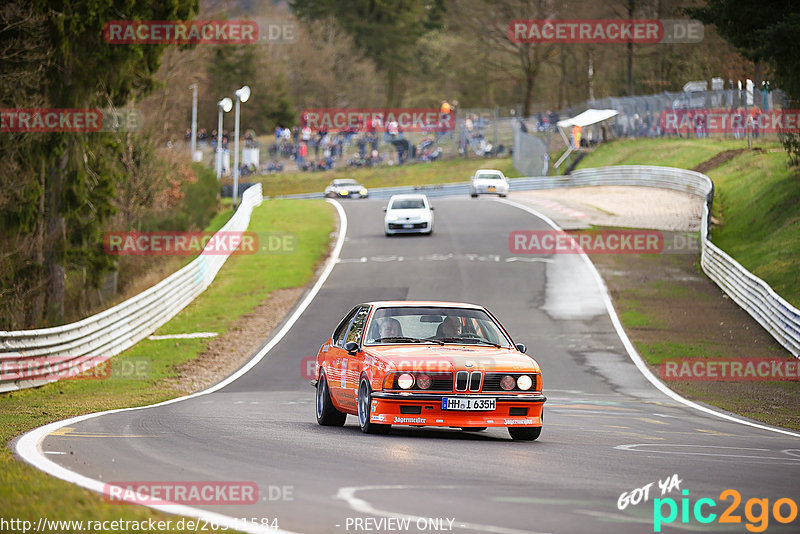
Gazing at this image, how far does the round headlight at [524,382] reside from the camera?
11.0 m

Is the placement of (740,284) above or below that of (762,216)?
below

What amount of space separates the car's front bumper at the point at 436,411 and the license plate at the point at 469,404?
1.2 inches

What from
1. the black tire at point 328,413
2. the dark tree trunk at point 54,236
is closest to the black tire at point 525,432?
the black tire at point 328,413

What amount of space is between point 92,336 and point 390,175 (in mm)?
63593

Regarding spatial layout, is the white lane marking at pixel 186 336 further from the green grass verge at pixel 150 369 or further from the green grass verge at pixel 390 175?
the green grass verge at pixel 390 175

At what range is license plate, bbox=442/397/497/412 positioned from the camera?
10766 millimetres

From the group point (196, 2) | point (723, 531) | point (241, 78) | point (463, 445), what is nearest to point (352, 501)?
point (723, 531)

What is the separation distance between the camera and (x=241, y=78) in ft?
351

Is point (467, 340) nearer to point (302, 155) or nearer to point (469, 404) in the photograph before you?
point (469, 404)

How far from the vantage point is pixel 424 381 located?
35.5 ft

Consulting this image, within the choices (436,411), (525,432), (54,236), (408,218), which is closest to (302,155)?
(408,218)

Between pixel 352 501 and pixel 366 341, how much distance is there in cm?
509

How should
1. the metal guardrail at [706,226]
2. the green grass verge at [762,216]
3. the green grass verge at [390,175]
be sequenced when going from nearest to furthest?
the metal guardrail at [706,226] → the green grass verge at [762,216] → the green grass verge at [390,175]

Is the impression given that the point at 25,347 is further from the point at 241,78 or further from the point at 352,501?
the point at 241,78
